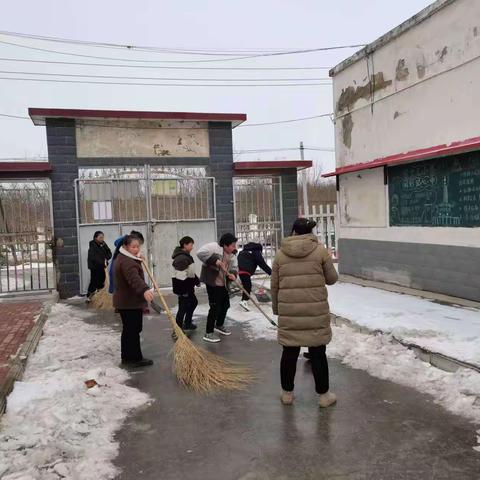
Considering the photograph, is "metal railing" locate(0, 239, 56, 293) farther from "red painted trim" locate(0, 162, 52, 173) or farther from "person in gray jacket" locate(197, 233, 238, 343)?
"person in gray jacket" locate(197, 233, 238, 343)

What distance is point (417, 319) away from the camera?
6957 millimetres

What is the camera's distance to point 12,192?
1108 centimetres

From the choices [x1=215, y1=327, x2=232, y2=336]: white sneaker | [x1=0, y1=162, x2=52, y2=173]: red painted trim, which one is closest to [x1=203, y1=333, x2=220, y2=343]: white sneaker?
[x1=215, y1=327, x2=232, y2=336]: white sneaker

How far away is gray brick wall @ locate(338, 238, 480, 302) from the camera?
7.81 meters

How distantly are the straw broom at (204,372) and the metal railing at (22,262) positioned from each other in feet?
21.7

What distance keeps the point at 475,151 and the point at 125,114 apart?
24.5 ft

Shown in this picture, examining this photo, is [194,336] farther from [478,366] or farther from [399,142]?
[399,142]

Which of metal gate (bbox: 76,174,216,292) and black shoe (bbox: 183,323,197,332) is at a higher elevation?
metal gate (bbox: 76,174,216,292)

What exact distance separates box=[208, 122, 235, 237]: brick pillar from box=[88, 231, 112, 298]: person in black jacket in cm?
295

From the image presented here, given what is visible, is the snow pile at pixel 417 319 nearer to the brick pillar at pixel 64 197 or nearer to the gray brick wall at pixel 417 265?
the gray brick wall at pixel 417 265

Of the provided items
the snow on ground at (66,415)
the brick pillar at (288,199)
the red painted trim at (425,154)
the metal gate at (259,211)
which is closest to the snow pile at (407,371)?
the snow on ground at (66,415)

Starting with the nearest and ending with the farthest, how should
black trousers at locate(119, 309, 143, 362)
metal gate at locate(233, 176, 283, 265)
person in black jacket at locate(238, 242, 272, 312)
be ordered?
black trousers at locate(119, 309, 143, 362), person in black jacket at locate(238, 242, 272, 312), metal gate at locate(233, 176, 283, 265)

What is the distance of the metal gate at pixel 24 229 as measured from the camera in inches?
434

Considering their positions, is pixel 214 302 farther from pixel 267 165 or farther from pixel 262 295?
Result: pixel 267 165
